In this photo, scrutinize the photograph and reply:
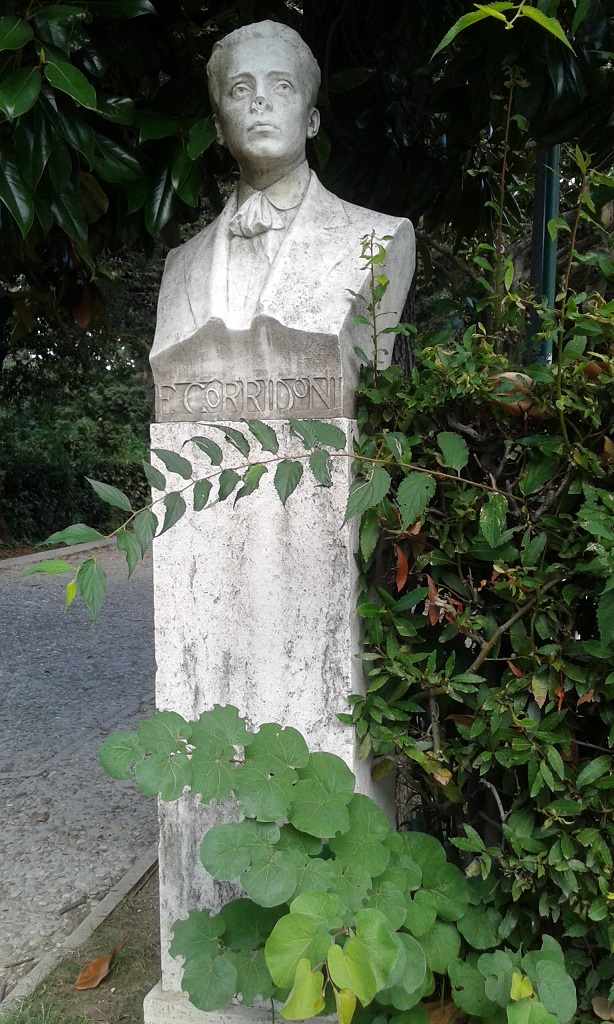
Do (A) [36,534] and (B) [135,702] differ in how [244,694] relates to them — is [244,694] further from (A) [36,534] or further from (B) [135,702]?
(A) [36,534]

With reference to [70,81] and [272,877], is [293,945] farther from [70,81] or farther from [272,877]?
[70,81]

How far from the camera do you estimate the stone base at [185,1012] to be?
87.2 inches

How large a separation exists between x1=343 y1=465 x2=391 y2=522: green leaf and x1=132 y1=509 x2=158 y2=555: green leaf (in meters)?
0.42

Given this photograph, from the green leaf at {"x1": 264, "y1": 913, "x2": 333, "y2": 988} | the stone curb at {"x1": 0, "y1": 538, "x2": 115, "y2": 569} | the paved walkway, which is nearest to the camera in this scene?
the green leaf at {"x1": 264, "y1": 913, "x2": 333, "y2": 988}

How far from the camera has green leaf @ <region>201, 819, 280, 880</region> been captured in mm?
1775

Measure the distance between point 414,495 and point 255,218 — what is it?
0.94 meters

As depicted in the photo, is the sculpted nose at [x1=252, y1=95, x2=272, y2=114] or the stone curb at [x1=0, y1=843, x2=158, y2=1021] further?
the stone curb at [x1=0, y1=843, x2=158, y2=1021]

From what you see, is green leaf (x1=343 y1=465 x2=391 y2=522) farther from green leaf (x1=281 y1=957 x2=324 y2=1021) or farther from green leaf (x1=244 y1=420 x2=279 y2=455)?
green leaf (x1=281 y1=957 x2=324 y2=1021)

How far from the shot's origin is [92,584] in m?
1.55

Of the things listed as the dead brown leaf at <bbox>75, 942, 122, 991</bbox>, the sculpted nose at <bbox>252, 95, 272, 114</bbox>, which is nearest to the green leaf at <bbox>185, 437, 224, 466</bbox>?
the sculpted nose at <bbox>252, 95, 272, 114</bbox>

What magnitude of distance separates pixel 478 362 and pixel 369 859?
1.15m

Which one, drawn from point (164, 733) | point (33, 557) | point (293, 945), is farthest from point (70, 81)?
point (33, 557)

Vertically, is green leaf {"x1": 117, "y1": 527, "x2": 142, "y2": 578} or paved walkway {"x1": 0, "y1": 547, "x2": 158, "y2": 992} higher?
green leaf {"x1": 117, "y1": 527, "x2": 142, "y2": 578}

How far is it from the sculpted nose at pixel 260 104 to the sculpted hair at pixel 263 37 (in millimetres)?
160
